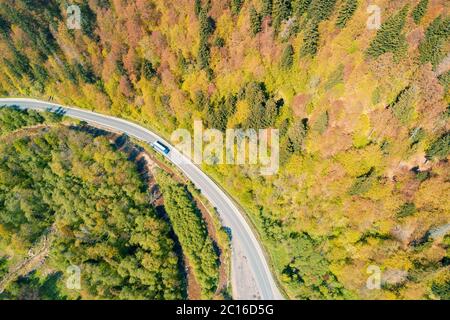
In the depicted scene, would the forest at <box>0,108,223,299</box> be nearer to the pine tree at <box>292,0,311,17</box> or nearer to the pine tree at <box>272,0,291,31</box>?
the pine tree at <box>272,0,291,31</box>

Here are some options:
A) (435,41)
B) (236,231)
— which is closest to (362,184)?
(236,231)

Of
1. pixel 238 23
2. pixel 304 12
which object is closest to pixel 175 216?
pixel 238 23

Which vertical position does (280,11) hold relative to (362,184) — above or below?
above

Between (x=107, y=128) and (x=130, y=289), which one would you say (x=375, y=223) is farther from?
(x=107, y=128)

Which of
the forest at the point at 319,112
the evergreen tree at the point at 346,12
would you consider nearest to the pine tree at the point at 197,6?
the forest at the point at 319,112

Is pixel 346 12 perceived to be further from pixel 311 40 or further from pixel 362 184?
pixel 362 184

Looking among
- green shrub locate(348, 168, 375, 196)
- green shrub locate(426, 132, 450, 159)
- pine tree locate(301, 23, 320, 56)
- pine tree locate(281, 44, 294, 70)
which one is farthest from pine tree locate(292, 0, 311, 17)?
green shrub locate(426, 132, 450, 159)
